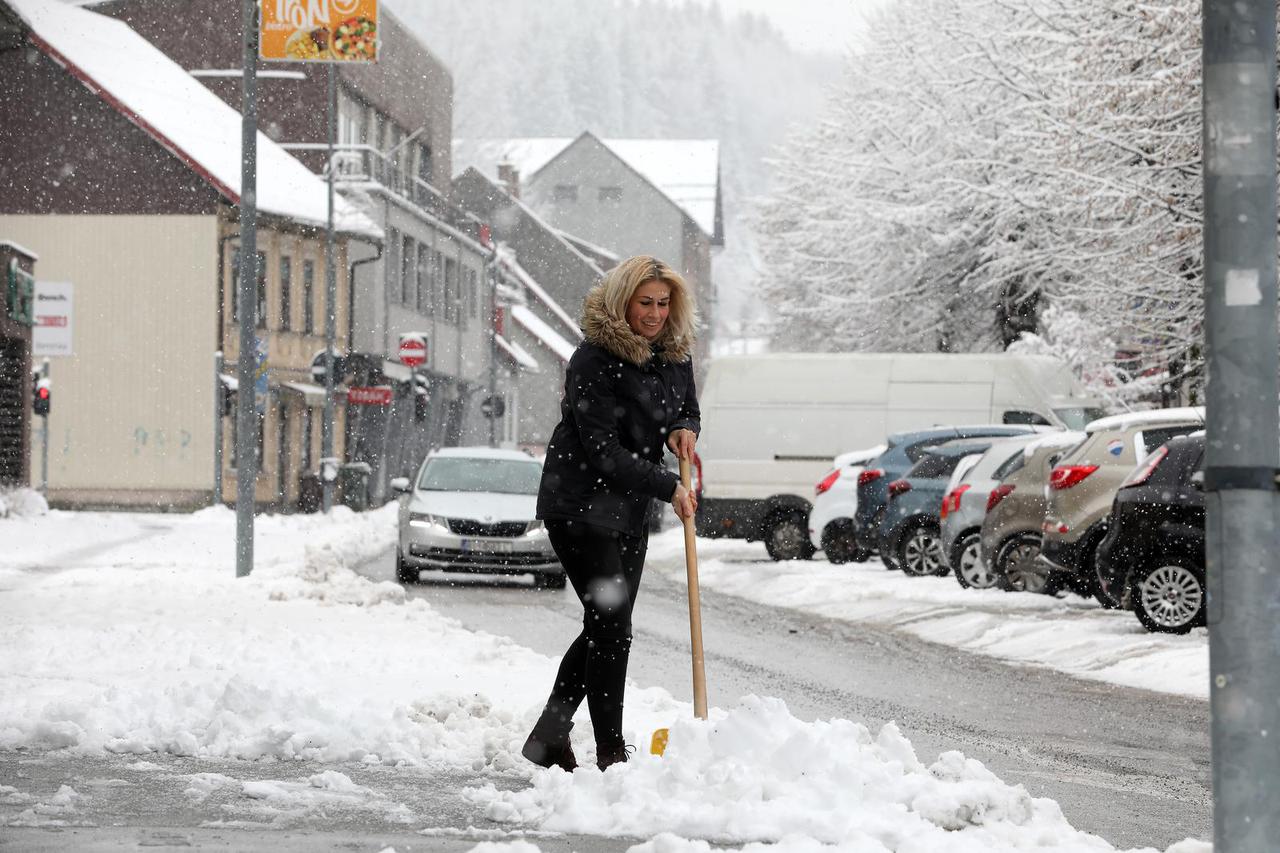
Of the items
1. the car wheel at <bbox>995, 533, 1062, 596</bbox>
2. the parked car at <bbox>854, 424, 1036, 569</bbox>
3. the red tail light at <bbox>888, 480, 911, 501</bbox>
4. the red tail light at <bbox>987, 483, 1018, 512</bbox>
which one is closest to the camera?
the car wheel at <bbox>995, 533, 1062, 596</bbox>

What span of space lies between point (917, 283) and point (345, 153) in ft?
52.7

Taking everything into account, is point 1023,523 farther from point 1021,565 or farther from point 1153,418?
point 1153,418

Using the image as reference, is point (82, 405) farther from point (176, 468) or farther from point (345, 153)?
point (345, 153)

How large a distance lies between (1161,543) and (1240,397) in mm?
11484

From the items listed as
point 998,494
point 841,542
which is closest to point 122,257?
point 841,542

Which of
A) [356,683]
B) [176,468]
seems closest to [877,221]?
[176,468]

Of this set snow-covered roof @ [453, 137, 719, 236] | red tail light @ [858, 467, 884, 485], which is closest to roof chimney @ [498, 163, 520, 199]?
snow-covered roof @ [453, 137, 719, 236]

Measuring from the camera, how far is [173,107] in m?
48.3

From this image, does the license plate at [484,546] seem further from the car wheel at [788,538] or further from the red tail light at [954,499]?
the car wheel at [788,538]

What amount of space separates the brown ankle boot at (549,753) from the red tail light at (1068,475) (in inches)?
440

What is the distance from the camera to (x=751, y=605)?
21594mm

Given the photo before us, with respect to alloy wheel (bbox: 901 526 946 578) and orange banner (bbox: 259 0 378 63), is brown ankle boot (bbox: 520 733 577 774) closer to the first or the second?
alloy wheel (bbox: 901 526 946 578)

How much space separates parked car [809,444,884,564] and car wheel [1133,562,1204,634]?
33.0 ft

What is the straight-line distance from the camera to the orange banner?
132 feet
